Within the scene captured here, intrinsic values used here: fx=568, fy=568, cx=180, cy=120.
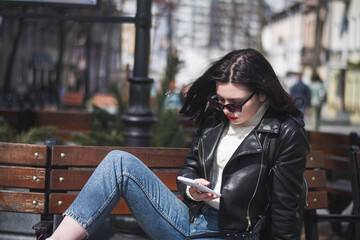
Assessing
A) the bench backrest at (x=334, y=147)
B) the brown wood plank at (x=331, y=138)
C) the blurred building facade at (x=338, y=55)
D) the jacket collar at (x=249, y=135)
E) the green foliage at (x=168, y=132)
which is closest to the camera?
the jacket collar at (x=249, y=135)

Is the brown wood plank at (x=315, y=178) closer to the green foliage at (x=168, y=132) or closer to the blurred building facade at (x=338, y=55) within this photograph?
the green foliage at (x=168, y=132)

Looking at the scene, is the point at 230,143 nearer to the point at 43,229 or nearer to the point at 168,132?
the point at 43,229

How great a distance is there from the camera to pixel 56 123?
25.3 ft

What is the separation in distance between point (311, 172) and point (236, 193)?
2.61 feet

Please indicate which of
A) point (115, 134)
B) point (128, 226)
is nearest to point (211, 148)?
point (128, 226)

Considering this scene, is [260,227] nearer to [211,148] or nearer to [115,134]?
[211,148]

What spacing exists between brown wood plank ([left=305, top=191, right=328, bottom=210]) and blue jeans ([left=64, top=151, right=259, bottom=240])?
1.98 feet

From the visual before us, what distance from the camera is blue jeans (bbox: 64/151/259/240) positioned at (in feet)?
8.65

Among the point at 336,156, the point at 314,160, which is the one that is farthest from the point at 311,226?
the point at 336,156

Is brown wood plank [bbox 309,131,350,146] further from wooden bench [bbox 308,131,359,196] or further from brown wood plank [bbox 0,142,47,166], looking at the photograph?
brown wood plank [bbox 0,142,47,166]

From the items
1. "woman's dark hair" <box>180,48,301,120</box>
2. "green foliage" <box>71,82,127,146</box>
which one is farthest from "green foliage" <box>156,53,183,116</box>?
"woman's dark hair" <box>180,48,301,120</box>

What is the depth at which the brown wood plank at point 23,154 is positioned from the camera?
2988mm

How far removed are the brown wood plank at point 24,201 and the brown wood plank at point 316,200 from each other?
58.2 inches

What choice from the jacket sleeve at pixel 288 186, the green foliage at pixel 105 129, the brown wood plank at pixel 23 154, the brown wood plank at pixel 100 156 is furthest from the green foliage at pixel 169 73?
the jacket sleeve at pixel 288 186
